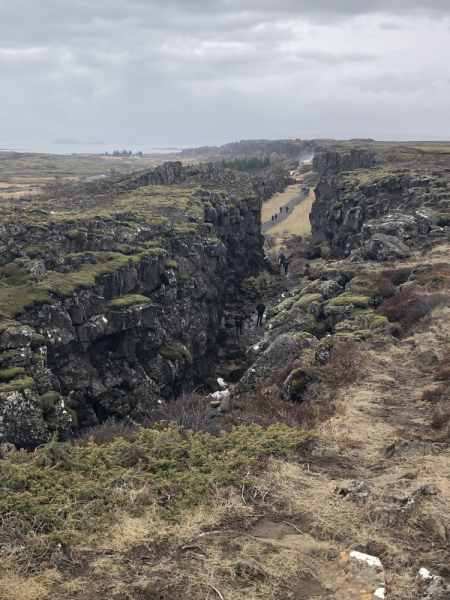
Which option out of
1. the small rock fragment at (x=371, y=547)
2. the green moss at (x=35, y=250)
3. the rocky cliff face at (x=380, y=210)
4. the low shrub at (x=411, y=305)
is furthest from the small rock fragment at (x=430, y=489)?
the rocky cliff face at (x=380, y=210)

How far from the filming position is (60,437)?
71.1 feet

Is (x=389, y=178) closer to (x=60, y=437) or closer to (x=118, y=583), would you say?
(x=60, y=437)

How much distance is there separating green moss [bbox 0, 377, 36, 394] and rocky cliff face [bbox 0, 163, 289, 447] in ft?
0.14

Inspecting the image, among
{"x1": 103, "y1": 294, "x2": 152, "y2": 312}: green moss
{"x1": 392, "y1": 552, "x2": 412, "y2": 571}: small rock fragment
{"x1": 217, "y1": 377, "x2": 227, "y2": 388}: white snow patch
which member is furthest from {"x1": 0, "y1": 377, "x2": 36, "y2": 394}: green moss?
{"x1": 217, "y1": 377, "x2": 227, "y2": 388}: white snow patch

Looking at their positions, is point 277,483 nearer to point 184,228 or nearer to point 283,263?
point 184,228

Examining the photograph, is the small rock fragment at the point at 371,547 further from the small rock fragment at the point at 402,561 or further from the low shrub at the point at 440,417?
the low shrub at the point at 440,417

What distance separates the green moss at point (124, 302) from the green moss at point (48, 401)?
920cm

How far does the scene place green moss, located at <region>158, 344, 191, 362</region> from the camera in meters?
34.4

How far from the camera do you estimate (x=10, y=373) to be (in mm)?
21156

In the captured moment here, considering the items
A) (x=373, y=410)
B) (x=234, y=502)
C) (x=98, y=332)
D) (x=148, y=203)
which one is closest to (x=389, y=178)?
(x=148, y=203)

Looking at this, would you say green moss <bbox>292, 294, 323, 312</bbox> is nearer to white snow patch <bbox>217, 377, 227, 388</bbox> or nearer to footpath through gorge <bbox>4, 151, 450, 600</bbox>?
footpath through gorge <bbox>4, 151, 450, 600</bbox>

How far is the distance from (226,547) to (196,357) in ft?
105

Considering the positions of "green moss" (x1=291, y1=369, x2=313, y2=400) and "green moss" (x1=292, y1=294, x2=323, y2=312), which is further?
"green moss" (x1=292, y1=294, x2=323, y2=312)

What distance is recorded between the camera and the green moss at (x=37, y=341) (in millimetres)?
24156
